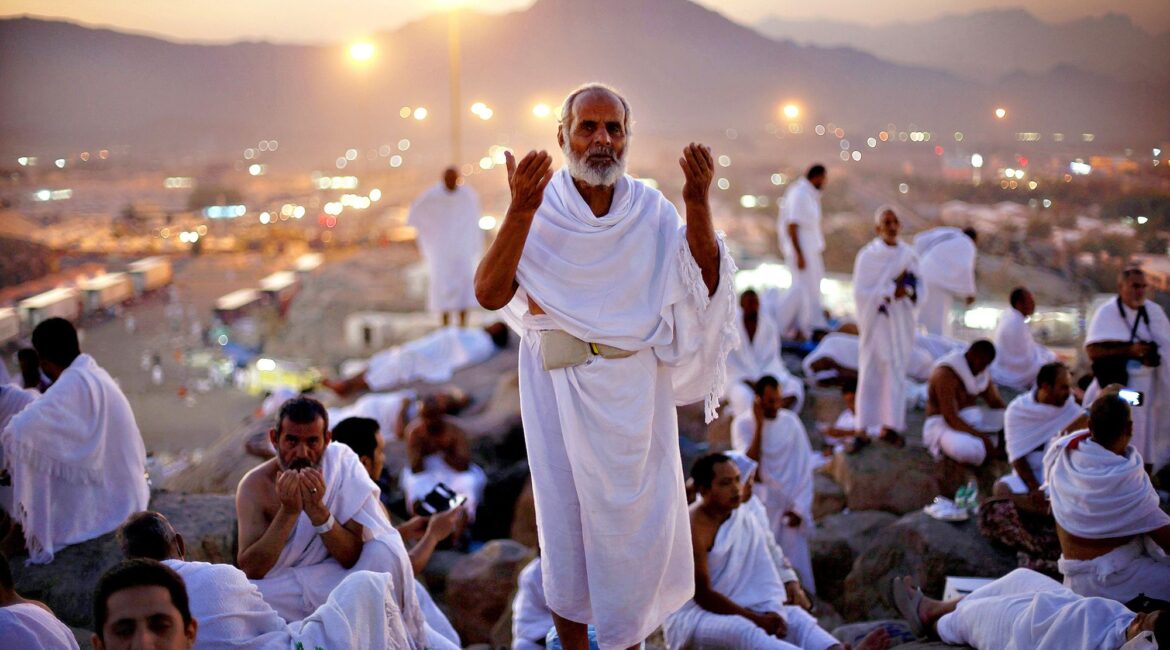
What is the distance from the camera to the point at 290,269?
1958cm

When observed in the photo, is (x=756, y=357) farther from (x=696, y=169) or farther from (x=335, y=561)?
(x=696, y=169)

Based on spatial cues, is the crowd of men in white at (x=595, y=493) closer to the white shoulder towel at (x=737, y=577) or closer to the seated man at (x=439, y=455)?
the white shoulder towel at (x=737, y=577)

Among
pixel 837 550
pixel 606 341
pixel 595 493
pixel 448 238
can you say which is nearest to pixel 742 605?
pixel 595 493

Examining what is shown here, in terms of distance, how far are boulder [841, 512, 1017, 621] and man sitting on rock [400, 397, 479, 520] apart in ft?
9.02

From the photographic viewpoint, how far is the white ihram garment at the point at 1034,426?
17.5ft

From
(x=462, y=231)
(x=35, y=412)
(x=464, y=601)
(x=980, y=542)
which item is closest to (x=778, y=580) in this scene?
(x=980, y=542)

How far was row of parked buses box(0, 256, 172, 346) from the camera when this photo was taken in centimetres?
748

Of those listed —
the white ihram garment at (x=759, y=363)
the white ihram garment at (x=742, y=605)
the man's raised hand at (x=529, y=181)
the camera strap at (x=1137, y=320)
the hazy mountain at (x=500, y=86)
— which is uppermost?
the hazy mountain at (x=500, y=86)

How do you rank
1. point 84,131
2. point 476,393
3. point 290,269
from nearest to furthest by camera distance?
point 476,393
point 84,131
point 290,269

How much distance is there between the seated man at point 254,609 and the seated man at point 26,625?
10.9 inches

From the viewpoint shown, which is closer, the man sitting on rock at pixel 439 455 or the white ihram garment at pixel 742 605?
the white ihram garment at pixel 742 605

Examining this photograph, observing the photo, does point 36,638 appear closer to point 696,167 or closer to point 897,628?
point 696,167

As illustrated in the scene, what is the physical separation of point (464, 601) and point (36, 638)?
296cm

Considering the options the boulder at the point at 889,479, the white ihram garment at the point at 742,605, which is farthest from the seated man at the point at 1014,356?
the white ihram garment at the point at 742,605
